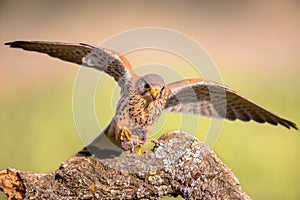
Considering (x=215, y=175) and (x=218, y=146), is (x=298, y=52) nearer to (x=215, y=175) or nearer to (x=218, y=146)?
(x=218, y=146)

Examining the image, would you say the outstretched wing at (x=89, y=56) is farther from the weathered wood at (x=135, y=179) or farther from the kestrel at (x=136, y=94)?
the weathered wood at (x=135, y=179)

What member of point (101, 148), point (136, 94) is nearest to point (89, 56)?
point (136, 94)

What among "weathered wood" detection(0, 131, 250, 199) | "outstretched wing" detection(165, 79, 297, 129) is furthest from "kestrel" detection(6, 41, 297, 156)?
"weathered wood" detection(0, 131, 250, 199)

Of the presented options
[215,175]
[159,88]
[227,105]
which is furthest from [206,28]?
[215,175]

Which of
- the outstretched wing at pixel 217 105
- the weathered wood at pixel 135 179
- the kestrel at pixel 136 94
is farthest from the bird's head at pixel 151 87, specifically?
the weathered wood at pixel 135 179

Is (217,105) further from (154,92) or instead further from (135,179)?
(135,179)

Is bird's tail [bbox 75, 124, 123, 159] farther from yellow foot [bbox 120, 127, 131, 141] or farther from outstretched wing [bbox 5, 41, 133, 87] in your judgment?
outstretched wing [bbox 5, 41, 133, 87]

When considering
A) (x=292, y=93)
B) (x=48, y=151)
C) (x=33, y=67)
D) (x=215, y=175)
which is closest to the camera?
(x=215, y=175)

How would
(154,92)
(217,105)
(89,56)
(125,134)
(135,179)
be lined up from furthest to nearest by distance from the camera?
(217,105), (89,56), (154,92), (125,134), (135,179)
